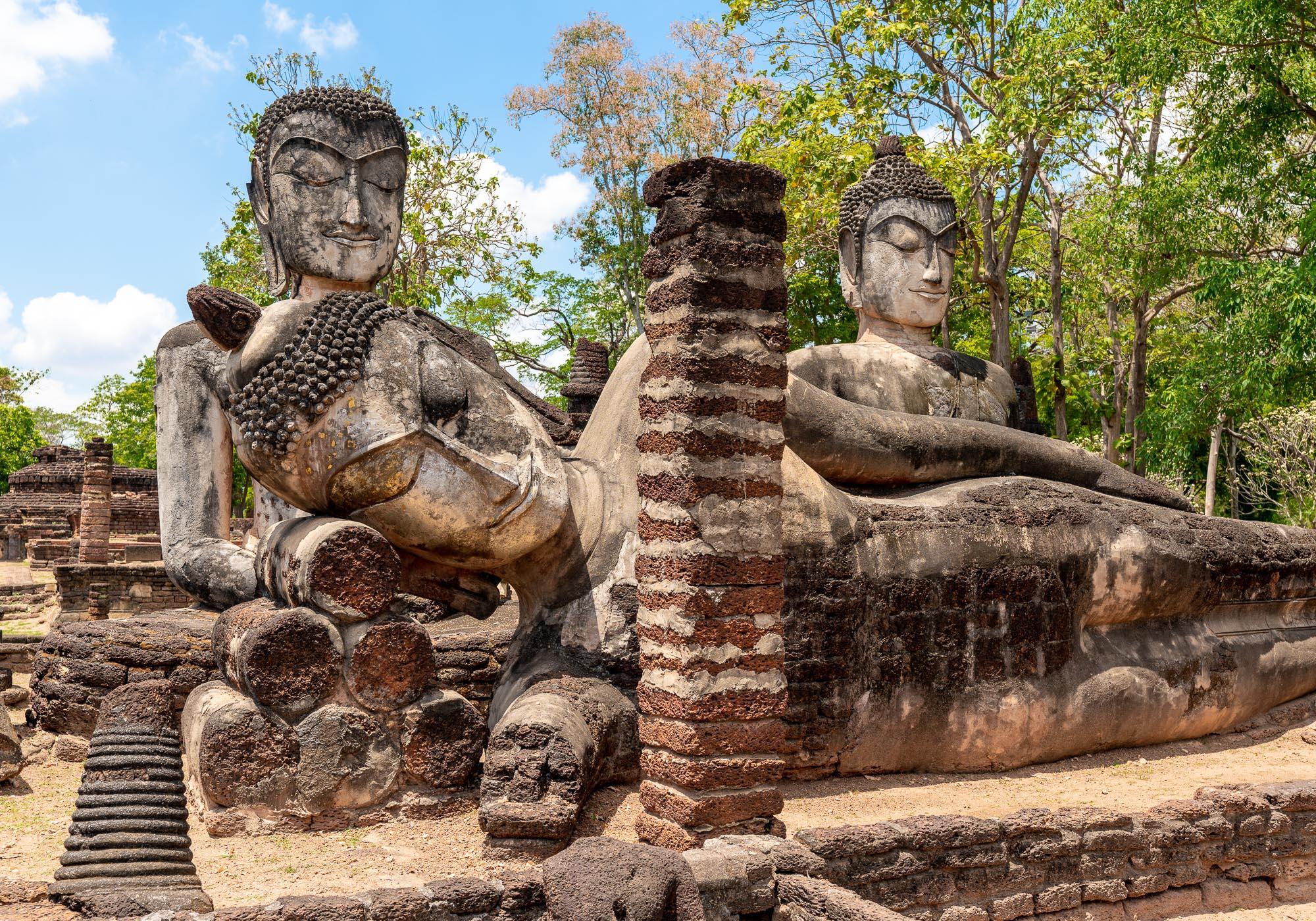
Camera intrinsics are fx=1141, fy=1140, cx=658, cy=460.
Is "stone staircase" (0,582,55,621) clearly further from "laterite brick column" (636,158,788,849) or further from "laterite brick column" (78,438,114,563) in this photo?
"laterite brick column" (636,158,788,849)

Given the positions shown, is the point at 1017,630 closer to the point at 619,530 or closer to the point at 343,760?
the point at 619,530

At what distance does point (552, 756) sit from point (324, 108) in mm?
3286

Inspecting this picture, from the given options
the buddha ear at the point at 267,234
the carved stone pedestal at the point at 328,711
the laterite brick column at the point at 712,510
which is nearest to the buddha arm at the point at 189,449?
the buddha ear at the point at 267,234

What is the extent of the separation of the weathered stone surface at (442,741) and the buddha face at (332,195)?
224 cm

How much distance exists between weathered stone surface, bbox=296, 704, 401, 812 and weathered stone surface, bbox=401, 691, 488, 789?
0.09m

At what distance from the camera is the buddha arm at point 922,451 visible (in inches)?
231

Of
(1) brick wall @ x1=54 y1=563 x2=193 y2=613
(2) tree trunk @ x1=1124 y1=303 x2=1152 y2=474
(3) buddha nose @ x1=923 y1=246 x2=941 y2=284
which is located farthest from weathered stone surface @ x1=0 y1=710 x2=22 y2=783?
(2) tree trunk @ x1=1124 y1=303 x2=1152 y2=474

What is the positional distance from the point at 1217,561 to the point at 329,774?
5088mm

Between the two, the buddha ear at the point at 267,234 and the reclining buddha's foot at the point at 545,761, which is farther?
the buddha ear at the point at 267,234

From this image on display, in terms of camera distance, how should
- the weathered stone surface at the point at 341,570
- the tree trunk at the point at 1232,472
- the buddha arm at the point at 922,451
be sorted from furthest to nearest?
the tree trunk at the point at 1232,472 < the buddha arm at the point at 922,451 < the weathered stone surface at the point at 341,570

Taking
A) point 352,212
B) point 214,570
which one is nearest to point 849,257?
point 352,212

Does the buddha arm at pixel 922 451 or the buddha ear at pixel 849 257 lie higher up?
the buddha ear at pixel 849 257

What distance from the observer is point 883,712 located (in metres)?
5.54

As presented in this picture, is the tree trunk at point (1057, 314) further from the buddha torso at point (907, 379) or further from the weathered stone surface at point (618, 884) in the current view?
the weathered stone surface at point (618, 884)
